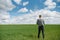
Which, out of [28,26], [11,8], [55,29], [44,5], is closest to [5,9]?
[11,8]

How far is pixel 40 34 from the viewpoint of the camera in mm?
3809

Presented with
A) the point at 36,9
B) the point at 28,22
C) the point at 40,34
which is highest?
the point at 36,9

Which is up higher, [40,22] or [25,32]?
[40,22]

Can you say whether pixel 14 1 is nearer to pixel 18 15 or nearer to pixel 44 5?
pixel 18 15

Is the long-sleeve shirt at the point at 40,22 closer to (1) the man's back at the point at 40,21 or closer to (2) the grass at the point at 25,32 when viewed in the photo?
(1) the man's back at the point at 40,21

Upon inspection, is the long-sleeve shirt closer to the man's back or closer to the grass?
the man's back

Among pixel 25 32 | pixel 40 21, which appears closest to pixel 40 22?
pixel 40 21

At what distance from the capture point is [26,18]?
3.83 metres

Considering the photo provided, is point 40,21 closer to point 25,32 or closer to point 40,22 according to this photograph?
point 40,22

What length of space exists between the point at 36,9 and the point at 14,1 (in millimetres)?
531

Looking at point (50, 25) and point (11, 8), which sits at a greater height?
point (11, 8)

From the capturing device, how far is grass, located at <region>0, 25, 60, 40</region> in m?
3.80

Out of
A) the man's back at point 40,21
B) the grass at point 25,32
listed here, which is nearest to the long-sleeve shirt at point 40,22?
the man's back at point 40,21

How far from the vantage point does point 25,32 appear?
382 cm
